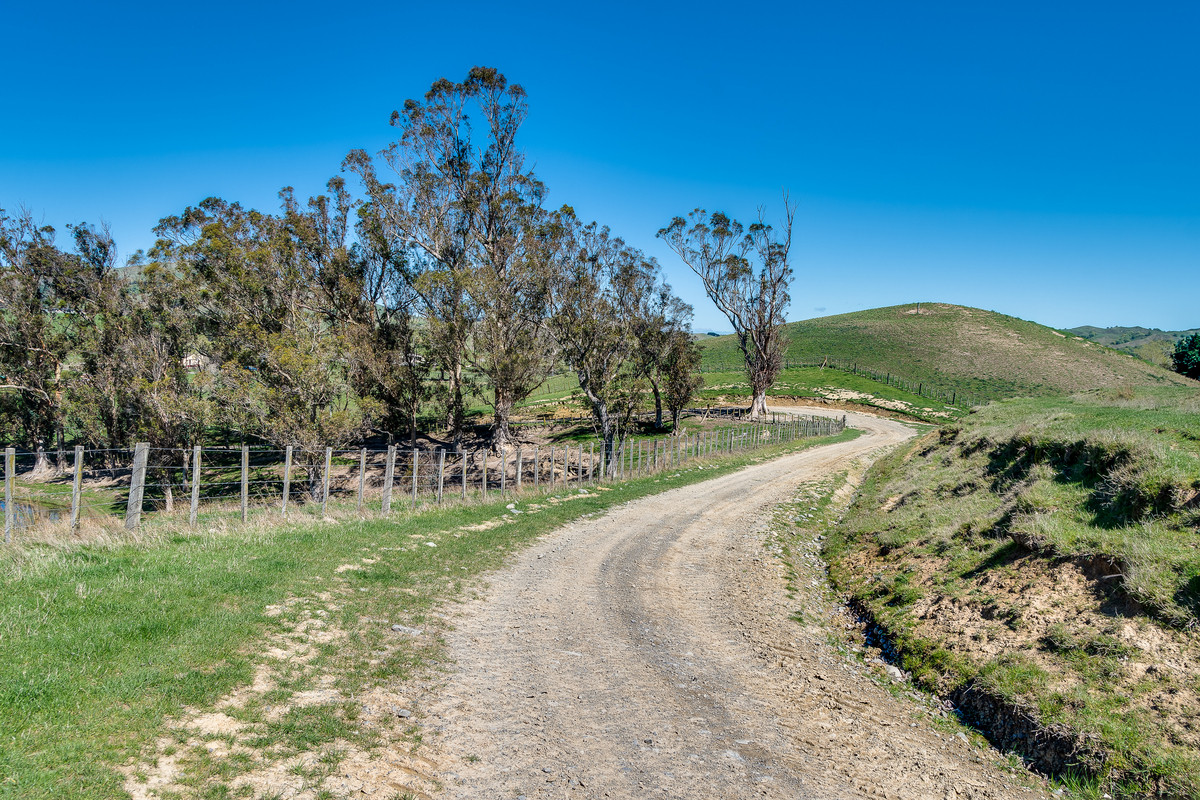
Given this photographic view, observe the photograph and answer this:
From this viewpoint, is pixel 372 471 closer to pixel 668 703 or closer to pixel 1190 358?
pixel 668 703

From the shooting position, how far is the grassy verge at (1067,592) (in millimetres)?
6340

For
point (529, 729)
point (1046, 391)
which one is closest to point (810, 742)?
point (529, 729)

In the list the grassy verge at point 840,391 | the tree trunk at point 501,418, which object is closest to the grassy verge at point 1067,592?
the tree trunk at point 501,418

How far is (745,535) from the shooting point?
1688 cm

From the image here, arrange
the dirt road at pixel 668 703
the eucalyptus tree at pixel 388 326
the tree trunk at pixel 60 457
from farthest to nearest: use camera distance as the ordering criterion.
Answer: the tree trunk at pixel 60 457
the eucalyptus tree at pixel 388 326
the dirt road at pixel 668 703

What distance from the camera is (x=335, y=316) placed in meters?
37.4

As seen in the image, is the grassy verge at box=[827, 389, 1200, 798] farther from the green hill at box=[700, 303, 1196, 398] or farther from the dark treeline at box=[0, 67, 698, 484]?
the green hill at box=[700, 303, 1196, 398]

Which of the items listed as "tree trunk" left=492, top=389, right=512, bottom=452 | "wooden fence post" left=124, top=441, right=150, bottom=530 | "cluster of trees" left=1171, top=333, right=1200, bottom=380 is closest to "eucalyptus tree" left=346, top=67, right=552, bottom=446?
"tree trunk" left=492, top=389, right=512, bottom=452

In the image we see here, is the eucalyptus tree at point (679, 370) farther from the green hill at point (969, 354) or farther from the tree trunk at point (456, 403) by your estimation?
the green hill at point (969, 354)

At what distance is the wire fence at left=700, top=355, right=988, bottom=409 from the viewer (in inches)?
3000

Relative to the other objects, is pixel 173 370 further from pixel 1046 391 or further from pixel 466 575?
pixel 1046 391

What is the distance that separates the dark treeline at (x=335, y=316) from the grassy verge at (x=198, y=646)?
21.4 m

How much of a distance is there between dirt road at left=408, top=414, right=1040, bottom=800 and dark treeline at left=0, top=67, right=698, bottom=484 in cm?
2258

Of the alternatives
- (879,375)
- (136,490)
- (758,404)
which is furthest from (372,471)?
(879,375)
